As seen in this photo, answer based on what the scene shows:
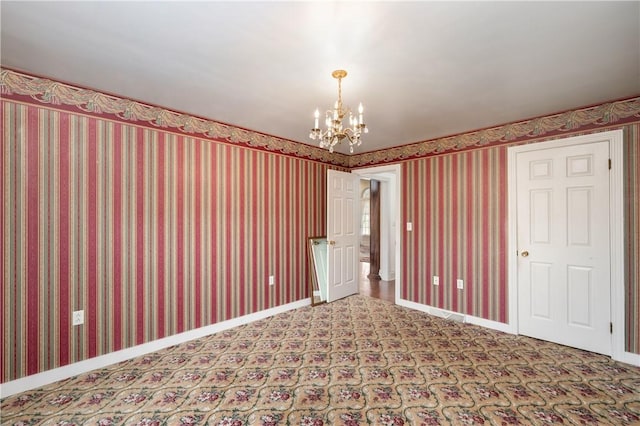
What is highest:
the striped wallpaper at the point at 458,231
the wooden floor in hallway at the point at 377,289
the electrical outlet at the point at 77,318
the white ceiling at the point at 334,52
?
the white ceiling at the point at 334,52

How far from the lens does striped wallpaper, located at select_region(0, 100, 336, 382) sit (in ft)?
7.04

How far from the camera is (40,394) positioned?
82.1 inches

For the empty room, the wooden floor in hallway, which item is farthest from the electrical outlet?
the wooden floor in hallway

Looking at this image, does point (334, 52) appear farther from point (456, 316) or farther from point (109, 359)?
point (456, 316)

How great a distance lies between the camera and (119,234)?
8.49ft

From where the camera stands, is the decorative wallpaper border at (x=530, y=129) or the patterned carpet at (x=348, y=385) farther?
the decorative wallpaper border at (x=530, y=129)

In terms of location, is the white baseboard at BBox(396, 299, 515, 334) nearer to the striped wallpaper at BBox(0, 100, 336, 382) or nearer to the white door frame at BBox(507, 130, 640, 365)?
the white door frame at BBox(507, 130, 640, 365)

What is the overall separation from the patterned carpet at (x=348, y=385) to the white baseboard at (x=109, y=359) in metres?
0.07

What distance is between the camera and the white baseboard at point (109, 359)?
211 cm

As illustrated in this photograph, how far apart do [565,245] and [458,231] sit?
3.54 feet

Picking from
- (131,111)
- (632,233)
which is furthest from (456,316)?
(131,111)

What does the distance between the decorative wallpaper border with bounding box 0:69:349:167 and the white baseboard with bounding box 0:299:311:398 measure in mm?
2182

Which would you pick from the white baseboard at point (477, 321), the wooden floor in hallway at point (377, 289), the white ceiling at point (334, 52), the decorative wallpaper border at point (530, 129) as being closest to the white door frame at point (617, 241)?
the white baseboard at point (477, 321)

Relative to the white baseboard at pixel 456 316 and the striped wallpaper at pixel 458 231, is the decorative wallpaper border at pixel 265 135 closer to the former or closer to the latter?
the striped wallpaper at pixel 458 231
